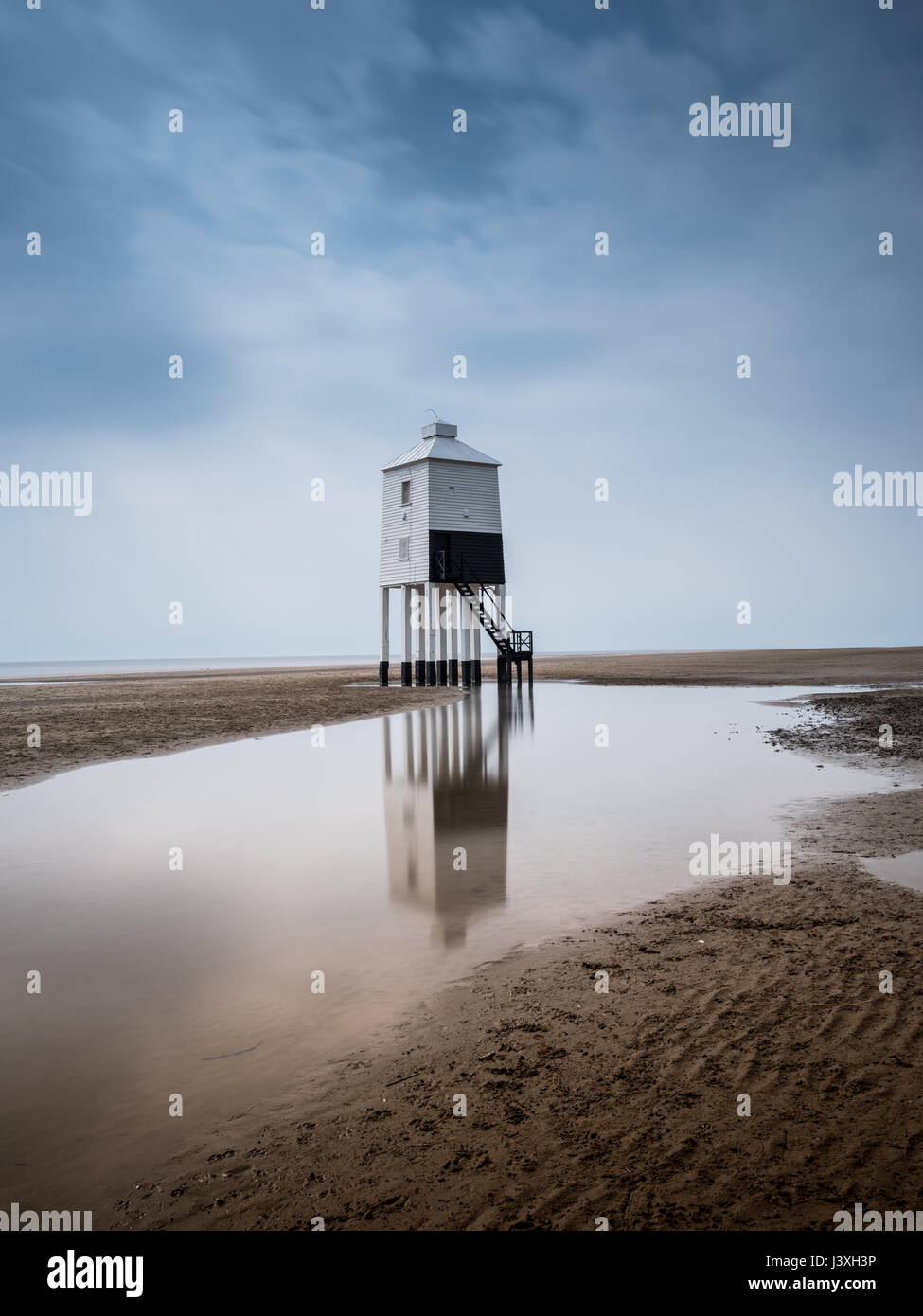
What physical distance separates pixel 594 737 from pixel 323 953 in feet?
49.8

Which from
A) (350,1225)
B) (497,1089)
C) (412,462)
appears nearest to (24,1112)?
(350,1225)

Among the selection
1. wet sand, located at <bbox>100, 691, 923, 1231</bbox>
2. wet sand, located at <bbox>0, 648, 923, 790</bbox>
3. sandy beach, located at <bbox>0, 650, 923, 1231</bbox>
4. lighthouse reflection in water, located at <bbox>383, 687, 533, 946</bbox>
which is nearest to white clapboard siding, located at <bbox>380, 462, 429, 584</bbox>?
wet sand, located at <bbox>0, 648, 923, 790</bbox>

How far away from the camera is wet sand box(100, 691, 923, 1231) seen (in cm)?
330

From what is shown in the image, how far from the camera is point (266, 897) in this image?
782 centimetres

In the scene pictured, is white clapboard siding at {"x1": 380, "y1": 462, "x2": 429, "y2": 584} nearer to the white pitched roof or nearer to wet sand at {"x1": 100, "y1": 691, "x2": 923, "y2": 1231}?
the white pitched roof

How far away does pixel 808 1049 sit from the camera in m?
4.53

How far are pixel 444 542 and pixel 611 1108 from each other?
35147mm

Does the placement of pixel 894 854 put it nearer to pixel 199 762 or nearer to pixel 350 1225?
pixel 350 1225

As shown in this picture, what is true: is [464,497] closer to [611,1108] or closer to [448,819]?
[448,819]

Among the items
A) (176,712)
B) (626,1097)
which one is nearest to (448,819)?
(626,1097)

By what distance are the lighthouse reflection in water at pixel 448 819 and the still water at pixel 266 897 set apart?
0.15 feet

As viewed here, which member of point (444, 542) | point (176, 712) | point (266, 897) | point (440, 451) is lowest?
point (266, 897)

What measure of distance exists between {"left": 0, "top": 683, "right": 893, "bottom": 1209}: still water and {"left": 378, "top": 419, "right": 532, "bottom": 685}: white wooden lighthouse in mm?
21622
